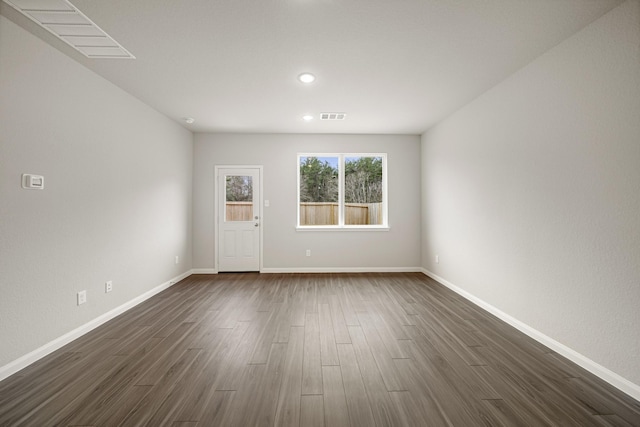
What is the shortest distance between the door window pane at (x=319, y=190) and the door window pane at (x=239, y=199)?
1.03 m

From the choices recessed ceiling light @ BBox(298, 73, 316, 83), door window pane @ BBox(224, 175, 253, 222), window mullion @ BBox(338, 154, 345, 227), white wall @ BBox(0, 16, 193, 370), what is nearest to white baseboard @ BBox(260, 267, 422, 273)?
window mullion @ BBox(338, 154, 345, 227)

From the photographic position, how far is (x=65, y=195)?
2.56 m

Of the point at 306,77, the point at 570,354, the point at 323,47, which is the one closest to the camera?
the point at 570,354

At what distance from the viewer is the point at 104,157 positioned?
9.97 feet

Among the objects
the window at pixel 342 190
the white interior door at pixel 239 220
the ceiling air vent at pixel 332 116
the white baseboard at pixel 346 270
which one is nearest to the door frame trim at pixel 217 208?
the white interior door at pixel 239 220

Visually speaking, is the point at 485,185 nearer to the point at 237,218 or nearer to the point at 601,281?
the point at 601,281

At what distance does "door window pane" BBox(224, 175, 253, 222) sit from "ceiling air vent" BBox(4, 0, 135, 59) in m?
2.87

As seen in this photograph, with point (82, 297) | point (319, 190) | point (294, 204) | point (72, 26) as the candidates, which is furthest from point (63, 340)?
point (319, 190)

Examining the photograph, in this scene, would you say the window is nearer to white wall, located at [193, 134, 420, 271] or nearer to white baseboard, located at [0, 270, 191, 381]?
white wall, located at [193, 134, 420, 271]

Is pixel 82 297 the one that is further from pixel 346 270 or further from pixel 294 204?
pixel 346 270

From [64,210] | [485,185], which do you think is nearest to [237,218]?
[64,210]

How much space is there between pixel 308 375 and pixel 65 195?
276cm

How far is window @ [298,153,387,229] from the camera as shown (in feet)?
17.9

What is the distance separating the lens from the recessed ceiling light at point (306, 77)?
115 inches
